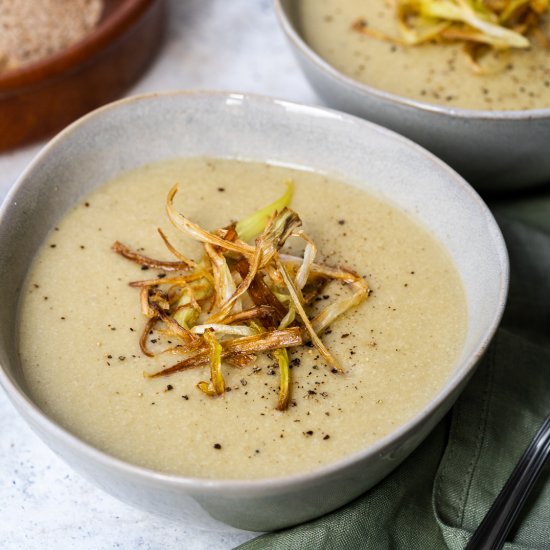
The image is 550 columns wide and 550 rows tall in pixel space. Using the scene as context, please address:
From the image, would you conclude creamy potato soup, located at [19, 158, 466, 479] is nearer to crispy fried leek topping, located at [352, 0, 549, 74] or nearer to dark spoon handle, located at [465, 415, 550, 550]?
dark spoon handle, located at [465, 415, 550, 550]

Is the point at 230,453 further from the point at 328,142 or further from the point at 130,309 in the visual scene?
the point at 328,142

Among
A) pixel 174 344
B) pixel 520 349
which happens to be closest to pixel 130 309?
pixel 174 344

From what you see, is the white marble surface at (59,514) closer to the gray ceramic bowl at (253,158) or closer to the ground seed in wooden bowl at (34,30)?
the gray ceramic bowl at (253,158)

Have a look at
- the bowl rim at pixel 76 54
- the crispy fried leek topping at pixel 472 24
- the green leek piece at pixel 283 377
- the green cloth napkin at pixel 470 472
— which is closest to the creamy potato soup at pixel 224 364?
the green leek piece at pixel 283 377

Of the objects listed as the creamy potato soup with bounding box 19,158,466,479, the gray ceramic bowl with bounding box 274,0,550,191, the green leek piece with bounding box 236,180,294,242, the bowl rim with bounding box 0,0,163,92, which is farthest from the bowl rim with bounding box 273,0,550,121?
the bowl rim with bounding box 0,0,163,92

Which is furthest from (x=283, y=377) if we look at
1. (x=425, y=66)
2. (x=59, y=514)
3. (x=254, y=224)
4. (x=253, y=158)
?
(x=425, y=66)

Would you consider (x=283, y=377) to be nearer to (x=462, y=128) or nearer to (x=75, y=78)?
(x=462, y=128)
